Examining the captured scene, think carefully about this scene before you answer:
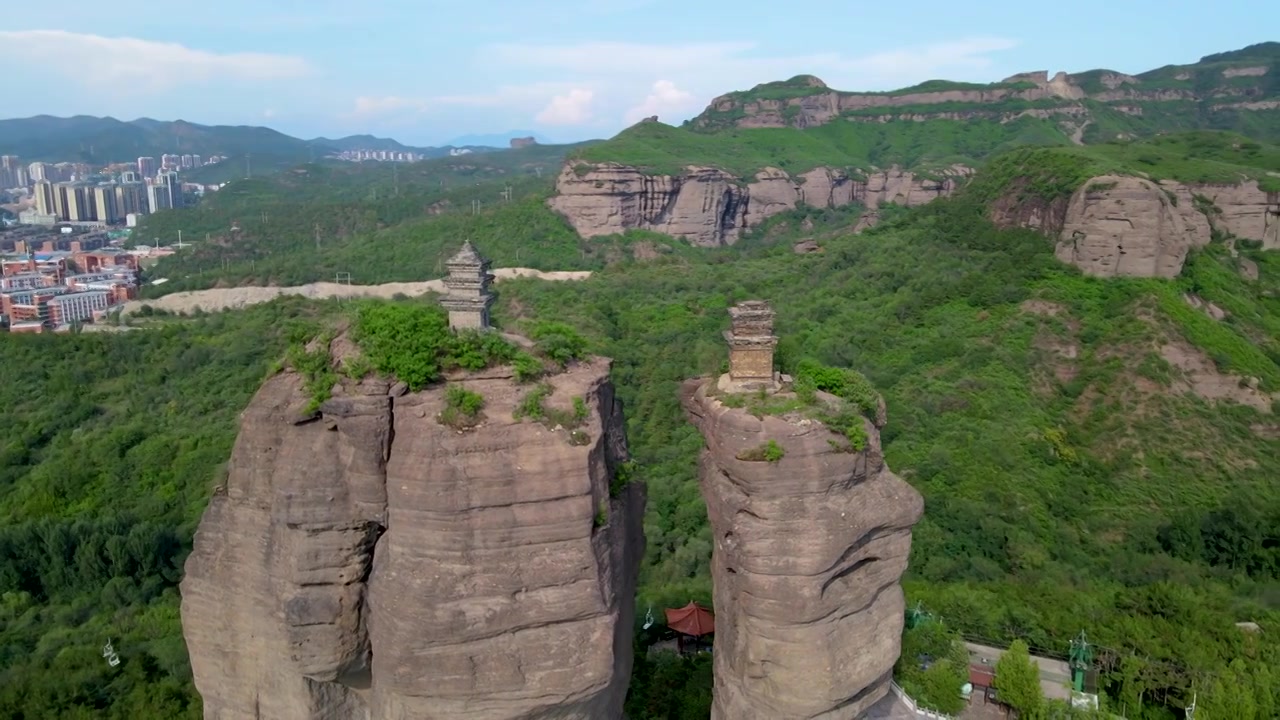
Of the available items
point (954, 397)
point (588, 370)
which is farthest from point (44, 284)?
point (588, 370)

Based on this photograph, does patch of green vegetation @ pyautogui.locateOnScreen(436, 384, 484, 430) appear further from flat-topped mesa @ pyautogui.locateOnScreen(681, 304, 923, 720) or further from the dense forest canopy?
flat-topped mesa @ pyautogui.locateOnScreen(681, 304, 923, 720)

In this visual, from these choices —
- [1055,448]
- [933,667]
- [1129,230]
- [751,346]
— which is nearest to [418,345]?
[751,346]

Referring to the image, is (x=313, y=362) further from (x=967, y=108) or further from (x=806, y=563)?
(x=967, y=108)

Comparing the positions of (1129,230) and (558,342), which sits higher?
(1129,230)

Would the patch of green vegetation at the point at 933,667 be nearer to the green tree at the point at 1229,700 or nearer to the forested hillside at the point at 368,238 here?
the green tree at the point at 1229,700

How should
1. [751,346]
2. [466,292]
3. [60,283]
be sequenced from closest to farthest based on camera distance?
[751,346]
[466,292]
[60,283]

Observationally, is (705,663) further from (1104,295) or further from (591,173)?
(591,173)

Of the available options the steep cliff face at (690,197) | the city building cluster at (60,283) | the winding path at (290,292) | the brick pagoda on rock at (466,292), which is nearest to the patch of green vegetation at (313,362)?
the brick pagoda on rock at (466,292)
